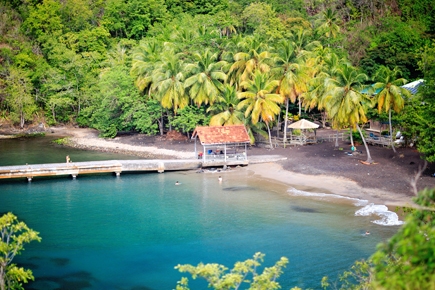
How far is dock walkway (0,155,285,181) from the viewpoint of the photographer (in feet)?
131

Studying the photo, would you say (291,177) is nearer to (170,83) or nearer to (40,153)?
(170,83)

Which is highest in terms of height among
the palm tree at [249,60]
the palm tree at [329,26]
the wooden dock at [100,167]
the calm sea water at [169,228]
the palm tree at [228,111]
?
the palm tree at [329,26]

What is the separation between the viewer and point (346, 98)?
38.8 m

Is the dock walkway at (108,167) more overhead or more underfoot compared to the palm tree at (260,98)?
more underfoot

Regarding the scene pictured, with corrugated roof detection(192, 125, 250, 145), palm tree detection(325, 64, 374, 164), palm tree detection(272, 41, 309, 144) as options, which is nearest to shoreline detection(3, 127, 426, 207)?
corrugated roof detection(192, 125, 250, 145)

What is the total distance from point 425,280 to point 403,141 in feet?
117

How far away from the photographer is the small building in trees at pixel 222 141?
42000 mm

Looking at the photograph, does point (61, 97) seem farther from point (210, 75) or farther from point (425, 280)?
point (425, 280)

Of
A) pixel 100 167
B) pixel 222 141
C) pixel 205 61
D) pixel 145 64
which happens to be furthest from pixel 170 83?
pixel 100 167

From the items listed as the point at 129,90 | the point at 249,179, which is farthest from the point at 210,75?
the point at 249,179

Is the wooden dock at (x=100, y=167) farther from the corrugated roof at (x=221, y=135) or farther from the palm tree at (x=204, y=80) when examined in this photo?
the palm tree at (x=204, y=80)

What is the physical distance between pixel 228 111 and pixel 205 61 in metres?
5.01

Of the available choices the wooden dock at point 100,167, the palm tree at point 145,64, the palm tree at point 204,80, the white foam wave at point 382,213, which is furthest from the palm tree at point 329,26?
the white foam wave at point 382,213

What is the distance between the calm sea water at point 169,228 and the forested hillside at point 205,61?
32.0 ft
